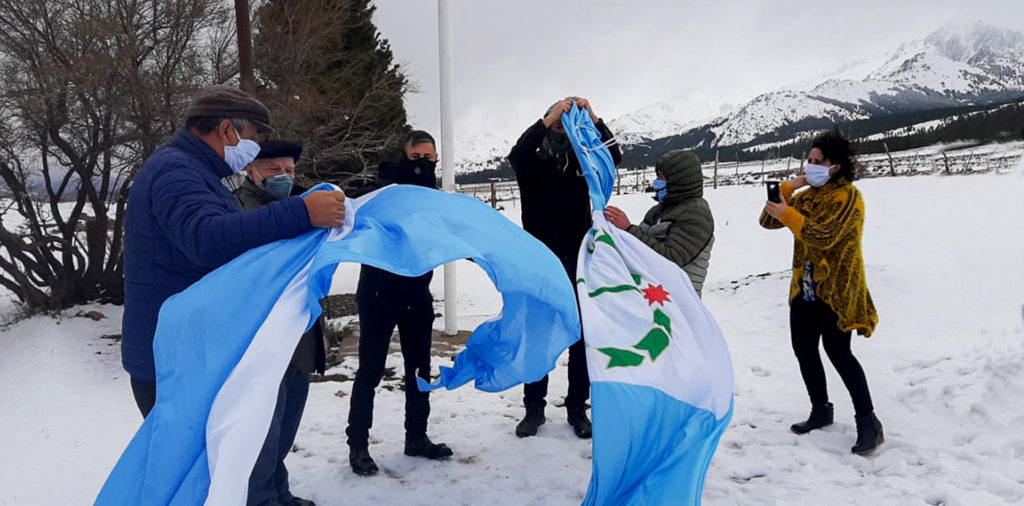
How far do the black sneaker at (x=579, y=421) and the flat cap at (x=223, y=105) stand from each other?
Result: 8.59 ft

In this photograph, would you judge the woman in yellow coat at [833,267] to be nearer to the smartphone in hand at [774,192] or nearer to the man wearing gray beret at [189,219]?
the smartphone in hand at [774,192]

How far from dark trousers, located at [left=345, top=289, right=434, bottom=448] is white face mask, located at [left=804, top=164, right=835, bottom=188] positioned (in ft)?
7.72

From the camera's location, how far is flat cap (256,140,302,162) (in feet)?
10.4

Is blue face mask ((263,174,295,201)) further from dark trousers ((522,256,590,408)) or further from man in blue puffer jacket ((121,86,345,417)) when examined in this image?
dark trousers ((522,256,590,408))

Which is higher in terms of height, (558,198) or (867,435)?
(558,198)

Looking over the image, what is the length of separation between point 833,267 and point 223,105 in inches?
129

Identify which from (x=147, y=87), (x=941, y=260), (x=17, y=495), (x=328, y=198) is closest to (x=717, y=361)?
(x=328, y=198)

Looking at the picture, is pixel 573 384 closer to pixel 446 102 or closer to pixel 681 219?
pixel 681 219

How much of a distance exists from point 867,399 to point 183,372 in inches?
142

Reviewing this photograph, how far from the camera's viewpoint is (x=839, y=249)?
→ 375 cm

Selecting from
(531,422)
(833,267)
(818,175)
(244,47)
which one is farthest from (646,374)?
(244,47)

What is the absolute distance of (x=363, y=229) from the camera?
8.02 feet

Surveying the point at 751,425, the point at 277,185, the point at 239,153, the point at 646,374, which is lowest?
the point at 751,425

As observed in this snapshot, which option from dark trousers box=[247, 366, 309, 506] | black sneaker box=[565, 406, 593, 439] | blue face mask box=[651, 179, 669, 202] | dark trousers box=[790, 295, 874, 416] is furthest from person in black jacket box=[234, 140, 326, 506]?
dark trousers box=[790, 295, 874, 416]
